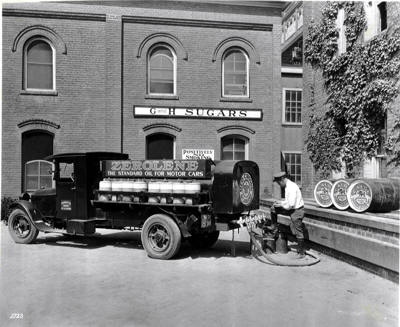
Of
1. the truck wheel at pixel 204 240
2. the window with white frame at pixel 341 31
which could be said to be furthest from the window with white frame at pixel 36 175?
the window with white frame at pixel 341 31

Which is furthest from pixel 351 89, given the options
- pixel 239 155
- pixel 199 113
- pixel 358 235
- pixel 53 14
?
pixel 53 14

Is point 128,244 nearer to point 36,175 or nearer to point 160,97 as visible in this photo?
point 36,175

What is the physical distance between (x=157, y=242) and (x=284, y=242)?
8.55ft

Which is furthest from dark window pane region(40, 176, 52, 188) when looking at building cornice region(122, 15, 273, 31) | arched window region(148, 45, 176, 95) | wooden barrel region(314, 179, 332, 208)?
wooden barrel region(314, 179, 332, 208)

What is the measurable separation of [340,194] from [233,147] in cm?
860

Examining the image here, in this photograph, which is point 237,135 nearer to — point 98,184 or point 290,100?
point 290,100

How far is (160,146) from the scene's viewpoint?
15875 millimetres

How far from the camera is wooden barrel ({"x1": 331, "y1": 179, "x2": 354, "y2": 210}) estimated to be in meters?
7.84

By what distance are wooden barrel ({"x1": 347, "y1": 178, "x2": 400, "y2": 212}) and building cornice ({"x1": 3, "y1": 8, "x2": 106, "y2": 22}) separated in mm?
11802

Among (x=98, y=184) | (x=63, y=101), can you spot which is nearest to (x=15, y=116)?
(x=63, y=101)

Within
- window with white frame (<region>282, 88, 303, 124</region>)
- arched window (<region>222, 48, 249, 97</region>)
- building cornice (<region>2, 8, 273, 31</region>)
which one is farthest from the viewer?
window with white frame (<region>282, 88, 303, 124</region>)

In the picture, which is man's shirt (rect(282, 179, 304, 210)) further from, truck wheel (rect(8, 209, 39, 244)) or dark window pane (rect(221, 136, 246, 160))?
dark window pane (rect(221, 136, 246, 160))

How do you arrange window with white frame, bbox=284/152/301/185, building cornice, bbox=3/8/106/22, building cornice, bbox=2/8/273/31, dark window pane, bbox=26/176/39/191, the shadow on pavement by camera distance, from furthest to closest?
window with white frame, bbox=284/152/301/185, dark window pane, bbox=26/176/39/191, building cornice, bbox=2/8/273/31, building cornice, bbox=3/8/106/22, the shadow on pavement

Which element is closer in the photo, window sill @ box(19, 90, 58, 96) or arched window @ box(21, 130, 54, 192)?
window sill @ box(19, 90, 58, 96)
